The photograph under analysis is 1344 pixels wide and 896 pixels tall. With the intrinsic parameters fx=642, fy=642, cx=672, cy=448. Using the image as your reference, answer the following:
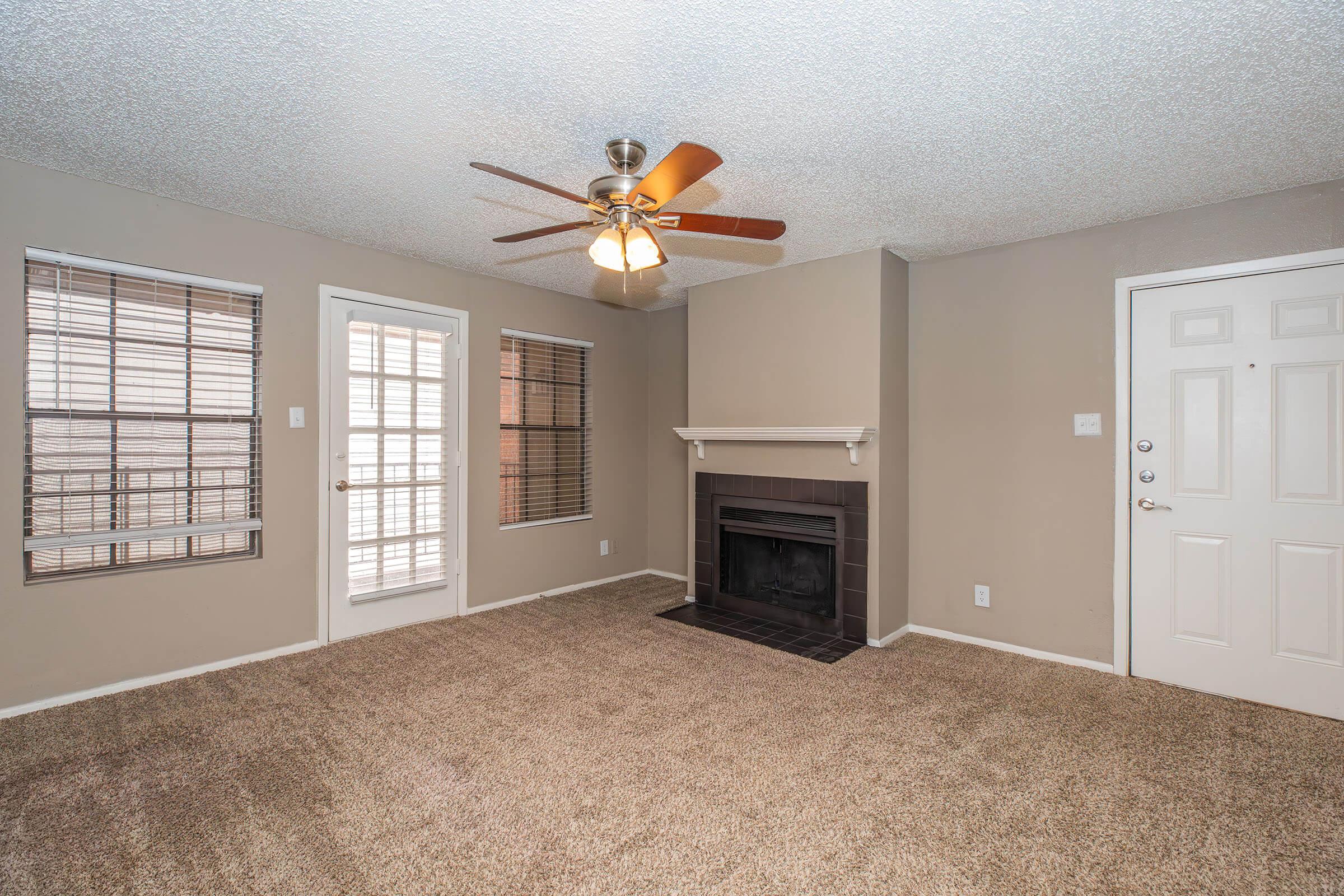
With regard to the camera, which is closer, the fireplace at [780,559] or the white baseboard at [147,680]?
the white baseboard at [147,680]

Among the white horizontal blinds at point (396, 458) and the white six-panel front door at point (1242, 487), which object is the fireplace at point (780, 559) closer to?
the white six-panel front door at point (1242, 487)

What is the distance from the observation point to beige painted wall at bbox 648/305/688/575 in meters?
5.39

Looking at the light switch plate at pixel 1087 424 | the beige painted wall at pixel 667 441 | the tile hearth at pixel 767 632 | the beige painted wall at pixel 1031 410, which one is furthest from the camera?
the beige painted wall at pixel 667 441

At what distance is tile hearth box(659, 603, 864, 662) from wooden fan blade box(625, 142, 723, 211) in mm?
2535

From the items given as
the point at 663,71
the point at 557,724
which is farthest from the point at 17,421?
the point at 663,71

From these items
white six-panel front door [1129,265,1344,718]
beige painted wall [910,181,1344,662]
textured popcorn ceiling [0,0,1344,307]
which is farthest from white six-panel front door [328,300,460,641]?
white six-panel front door [1129,265,1344,718]

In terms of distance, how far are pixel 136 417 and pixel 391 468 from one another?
1258 millimetres

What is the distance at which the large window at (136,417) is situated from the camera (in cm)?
281

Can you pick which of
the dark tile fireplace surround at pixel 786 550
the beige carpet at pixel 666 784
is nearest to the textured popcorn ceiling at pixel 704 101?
the dark tile fireplace surround at pixel 786 550

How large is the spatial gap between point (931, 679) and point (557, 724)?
6.10ft

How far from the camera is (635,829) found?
1.99 meters

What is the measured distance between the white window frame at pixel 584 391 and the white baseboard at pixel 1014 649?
2.55 m

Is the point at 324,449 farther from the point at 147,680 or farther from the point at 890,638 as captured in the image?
the point at 890,638

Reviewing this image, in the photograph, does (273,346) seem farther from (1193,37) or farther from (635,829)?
(1193,37)
